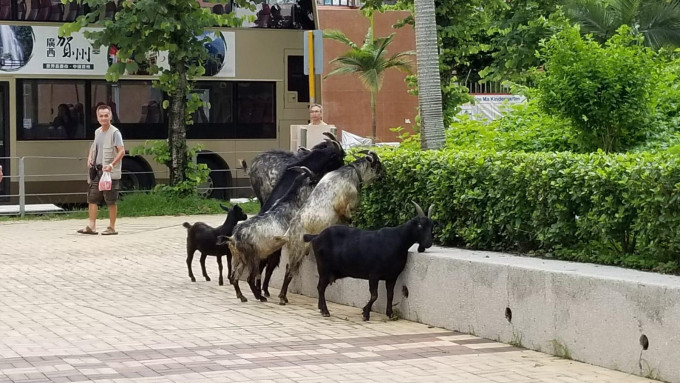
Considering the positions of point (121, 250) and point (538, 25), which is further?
point (538, 25)

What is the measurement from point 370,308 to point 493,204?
1.37 meters

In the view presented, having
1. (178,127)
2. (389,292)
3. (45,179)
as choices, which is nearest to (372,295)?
(389,292)

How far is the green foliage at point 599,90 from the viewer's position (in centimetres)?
1196

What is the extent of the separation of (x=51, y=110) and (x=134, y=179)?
6.83 ft

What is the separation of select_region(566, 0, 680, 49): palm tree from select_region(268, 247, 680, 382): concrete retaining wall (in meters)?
16.2

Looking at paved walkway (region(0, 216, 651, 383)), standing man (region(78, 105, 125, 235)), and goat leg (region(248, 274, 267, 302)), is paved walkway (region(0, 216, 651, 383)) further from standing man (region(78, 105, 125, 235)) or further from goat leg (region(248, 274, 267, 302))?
standing man (region(78, 105, 125, 235))

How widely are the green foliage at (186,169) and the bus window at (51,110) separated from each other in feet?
5.22

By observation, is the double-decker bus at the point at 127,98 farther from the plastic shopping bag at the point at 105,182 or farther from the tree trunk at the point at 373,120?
the tree trunk at the point at 373,120

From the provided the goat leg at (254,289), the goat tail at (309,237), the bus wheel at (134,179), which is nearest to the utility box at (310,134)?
the goat leg at (254,289)

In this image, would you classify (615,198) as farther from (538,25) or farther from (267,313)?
(538,25)

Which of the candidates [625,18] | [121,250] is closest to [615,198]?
[121,250]

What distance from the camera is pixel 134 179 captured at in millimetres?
24406

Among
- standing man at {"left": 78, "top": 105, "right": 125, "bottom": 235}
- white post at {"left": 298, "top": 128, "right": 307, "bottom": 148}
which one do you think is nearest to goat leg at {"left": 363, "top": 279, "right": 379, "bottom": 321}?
white post at {"left": 298, "top": 128, "right": 307, "bottom": 148}

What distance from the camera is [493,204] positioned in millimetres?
10289
